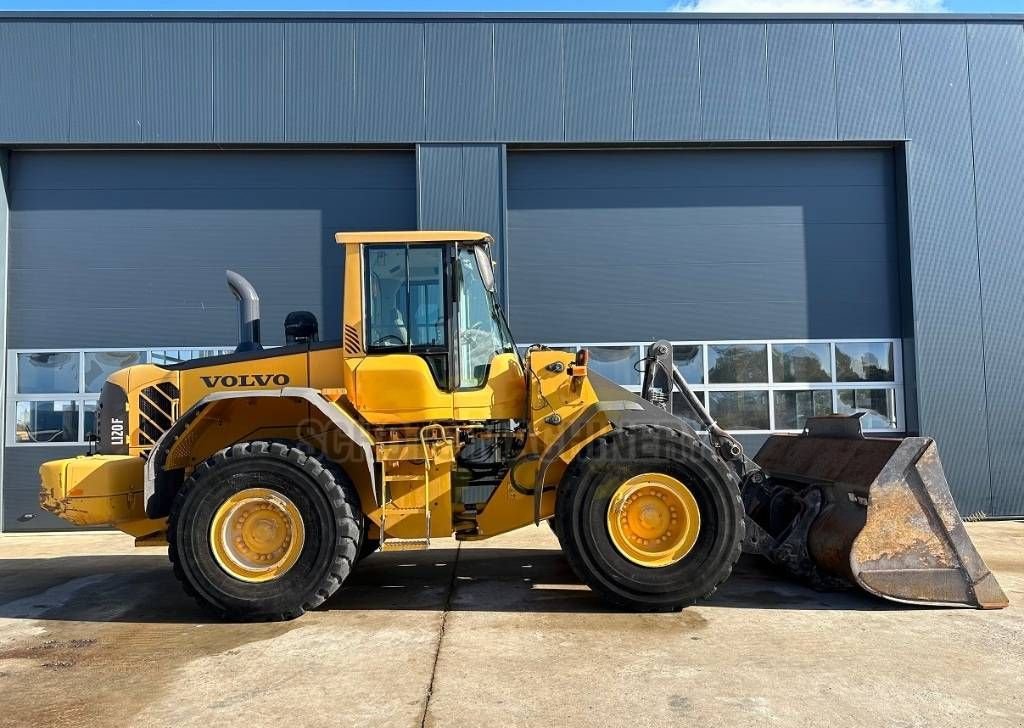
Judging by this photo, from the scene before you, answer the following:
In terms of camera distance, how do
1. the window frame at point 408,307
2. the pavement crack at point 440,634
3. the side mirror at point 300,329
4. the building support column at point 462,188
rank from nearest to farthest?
the pavement crack at point 440,634, the window frame at point 408,307, the side mirror at point 300,329, the building support column at point 462,188

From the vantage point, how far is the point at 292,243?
10.1 meters

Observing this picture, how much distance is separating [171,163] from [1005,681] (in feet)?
36.2

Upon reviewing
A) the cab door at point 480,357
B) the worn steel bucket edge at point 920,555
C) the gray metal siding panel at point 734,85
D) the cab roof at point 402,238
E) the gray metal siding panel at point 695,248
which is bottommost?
the worn steel bucket edge at point 920,555

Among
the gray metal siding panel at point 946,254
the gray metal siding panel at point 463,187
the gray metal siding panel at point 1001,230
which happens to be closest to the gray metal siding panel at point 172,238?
the gray metal siding panel at point 463,187

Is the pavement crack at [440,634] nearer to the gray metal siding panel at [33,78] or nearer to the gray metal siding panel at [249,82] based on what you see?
the gray metal siding panel at [249,82]

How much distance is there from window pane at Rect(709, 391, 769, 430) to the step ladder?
6101 mm

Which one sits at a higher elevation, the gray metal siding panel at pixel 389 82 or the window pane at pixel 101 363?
the gray metal siding panel at pixel 389 82

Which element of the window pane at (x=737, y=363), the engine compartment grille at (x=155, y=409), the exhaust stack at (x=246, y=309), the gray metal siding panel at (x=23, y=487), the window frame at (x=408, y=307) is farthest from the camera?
the window pane at (x=737, y=363)

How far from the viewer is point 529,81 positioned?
999 centimetres

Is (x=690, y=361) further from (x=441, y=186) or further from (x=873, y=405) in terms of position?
(x=441, y=186)

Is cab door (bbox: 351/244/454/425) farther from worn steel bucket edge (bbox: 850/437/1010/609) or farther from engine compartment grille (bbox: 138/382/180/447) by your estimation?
worn steel bucket edge (bbox: 850/437/1010/609)

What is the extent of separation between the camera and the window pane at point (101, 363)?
9.87 metres

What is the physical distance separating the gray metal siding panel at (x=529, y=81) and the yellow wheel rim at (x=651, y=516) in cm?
649

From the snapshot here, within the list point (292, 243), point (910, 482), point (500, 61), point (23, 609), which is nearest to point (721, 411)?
point (910, 482)
